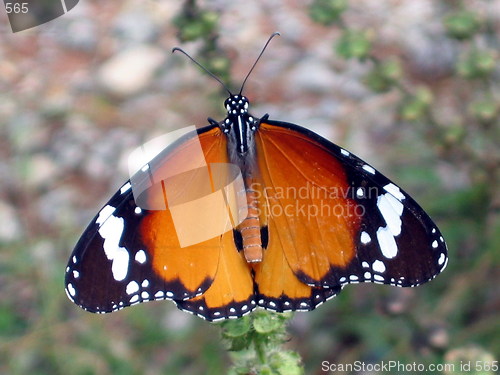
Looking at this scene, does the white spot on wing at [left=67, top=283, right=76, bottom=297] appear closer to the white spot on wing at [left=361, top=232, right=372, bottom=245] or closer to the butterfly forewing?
the butterfly forewing

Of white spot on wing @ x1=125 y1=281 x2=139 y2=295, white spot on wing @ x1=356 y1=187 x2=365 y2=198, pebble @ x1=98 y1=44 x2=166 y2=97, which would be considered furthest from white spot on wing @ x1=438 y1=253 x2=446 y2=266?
pebble @ x1=98 y1=44 x2=166 y2=97

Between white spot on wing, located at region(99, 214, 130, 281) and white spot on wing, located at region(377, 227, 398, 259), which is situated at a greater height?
white spot on wing, located at region(99, 214, 130, 281)

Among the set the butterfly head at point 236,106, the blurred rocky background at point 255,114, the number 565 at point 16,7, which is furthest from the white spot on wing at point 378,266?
the number 565 at point 16,7

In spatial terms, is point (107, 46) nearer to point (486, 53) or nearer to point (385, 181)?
point (486, 53)

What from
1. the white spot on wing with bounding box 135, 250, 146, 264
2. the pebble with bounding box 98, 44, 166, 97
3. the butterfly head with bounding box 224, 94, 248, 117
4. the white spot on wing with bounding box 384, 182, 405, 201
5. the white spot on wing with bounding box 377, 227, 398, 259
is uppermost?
the pebble with bounding box 98, 44, 166, 97

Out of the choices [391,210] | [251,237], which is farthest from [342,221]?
[251,237]

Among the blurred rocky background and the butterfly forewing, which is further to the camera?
the blurred rocky background

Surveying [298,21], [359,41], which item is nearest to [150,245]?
[359,41]

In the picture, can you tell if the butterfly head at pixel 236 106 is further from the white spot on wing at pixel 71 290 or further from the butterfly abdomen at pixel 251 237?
the white spot on wing at pixel 71 290
